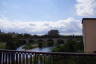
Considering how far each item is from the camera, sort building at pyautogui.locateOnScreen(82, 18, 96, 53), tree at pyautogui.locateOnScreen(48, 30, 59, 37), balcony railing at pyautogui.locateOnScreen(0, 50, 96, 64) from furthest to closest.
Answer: tree at pyautogui.locateOnScreen(48, 30, 59, 37), building at pyautogui.locateOnScreen(82, 18, 96, 53), balcony railing at pyautogui.locateOnScreen(0, 50, 96, 64)

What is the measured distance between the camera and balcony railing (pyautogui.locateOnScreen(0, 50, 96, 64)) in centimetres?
454

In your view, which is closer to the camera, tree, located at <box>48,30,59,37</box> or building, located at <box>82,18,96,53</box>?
building, located at <box>82,18,96,53</box>

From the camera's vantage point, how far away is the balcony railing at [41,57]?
454cm

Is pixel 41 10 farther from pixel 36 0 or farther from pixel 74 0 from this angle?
pixel 36 0

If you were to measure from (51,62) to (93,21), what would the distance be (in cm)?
1083

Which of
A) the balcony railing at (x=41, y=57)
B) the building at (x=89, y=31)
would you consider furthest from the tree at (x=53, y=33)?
the balcony railing at (x=41, y=57)

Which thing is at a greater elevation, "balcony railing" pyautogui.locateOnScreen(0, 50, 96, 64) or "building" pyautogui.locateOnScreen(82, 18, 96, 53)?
"building" pyautogui.locateOnScreen(82, 18, 96, 53)

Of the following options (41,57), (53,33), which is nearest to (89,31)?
(41,57)

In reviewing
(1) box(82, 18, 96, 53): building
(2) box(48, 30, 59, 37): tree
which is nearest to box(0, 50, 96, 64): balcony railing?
(1) box(82, 18, 96, 53): building

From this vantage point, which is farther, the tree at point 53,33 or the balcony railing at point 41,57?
the tree at point 53,33

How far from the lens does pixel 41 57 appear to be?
4.85 metres

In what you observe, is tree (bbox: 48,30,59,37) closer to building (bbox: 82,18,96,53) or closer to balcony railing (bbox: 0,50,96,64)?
building (bbox: 82,18,96,53)

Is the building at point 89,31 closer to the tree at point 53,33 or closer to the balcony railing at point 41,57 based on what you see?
the balcony railing at point 41,57

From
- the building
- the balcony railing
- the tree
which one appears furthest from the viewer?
the tree
